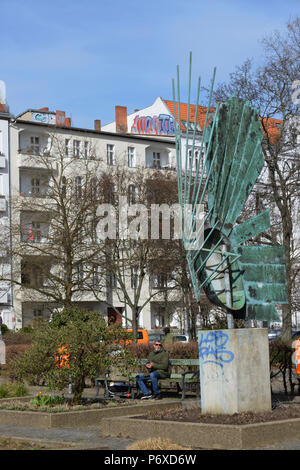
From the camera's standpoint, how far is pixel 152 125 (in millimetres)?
71188

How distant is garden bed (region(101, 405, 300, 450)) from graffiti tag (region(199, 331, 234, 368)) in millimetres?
865

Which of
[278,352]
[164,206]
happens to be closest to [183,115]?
[164,206]

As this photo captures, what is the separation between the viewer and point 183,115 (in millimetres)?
72750

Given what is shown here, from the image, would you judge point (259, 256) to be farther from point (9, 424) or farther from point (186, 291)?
point (186, 291)

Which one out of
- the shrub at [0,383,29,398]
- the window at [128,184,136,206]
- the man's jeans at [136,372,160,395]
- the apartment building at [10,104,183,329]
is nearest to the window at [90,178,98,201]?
the apartment building at [10,104,183,329]

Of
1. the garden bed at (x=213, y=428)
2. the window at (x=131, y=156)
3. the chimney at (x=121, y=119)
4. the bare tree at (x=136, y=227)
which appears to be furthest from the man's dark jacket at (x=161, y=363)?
the chimney at (x=121, y=119)

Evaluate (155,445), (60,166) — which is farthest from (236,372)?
(60,166)

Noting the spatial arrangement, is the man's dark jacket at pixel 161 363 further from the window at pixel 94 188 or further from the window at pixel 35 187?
the window at pixel 35 187

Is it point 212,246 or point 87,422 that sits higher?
point 212,246

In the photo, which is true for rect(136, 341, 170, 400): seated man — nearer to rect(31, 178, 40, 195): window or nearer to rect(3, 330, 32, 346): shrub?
rect(3, 330, 32, 346): shrub

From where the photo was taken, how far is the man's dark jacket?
17594 millimetres

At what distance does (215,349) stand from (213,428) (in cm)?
201

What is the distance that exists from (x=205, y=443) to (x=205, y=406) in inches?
73.5

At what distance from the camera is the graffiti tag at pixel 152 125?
71062mm
